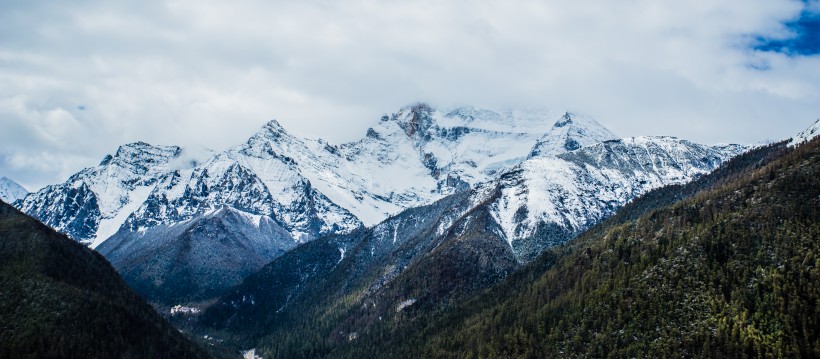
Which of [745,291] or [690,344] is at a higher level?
[745,291]

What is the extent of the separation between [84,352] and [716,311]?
610 feet

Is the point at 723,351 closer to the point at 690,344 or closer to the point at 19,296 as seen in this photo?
the point at 690,344

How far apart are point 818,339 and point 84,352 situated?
203 m

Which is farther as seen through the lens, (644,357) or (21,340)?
(644,357)

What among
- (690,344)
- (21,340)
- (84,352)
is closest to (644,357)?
(690,344)

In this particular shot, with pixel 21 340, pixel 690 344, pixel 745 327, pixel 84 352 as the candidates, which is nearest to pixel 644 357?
pixel 690 344

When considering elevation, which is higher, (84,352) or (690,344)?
(84,352)

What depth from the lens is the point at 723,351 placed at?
18650 cm

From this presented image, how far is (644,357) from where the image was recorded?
199 metres

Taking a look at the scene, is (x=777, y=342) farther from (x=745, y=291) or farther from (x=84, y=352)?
(x=84, y=352)

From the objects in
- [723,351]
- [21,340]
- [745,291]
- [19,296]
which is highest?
[19,296]

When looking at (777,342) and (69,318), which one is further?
(69,318)

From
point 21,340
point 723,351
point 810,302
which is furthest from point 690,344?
point 21,340

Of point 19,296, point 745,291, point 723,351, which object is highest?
point 19,296
